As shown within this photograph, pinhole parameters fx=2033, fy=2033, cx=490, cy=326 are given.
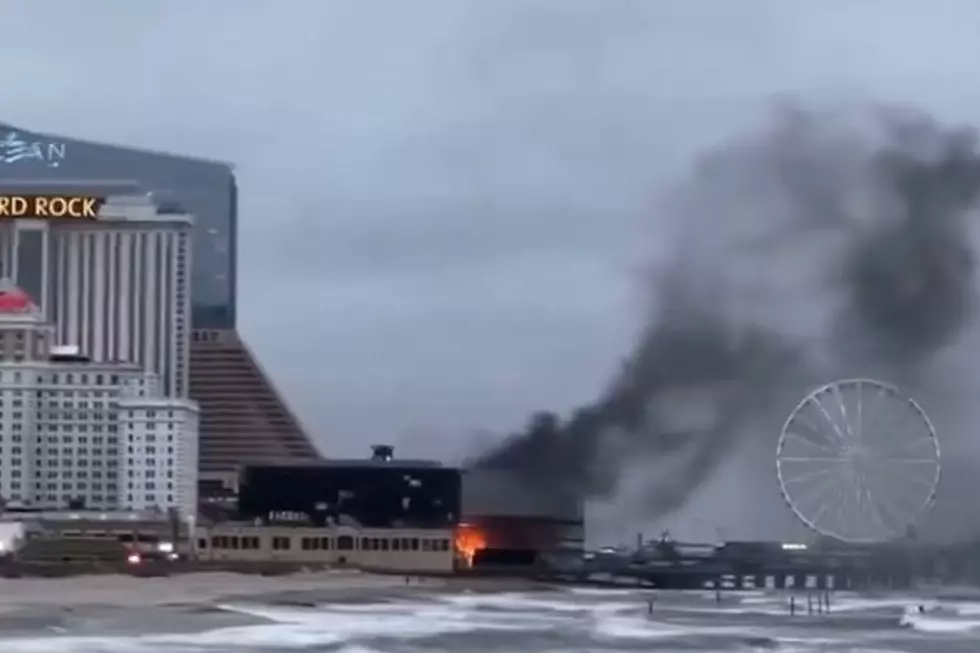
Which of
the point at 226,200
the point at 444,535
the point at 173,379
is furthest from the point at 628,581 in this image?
the point at 226,200

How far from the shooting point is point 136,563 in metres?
118

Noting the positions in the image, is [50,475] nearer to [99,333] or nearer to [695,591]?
[99,333]

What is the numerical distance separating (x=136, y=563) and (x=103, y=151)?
80240 mm

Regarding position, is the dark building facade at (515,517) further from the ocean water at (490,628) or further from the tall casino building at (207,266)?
the tall casino building at (207,266)

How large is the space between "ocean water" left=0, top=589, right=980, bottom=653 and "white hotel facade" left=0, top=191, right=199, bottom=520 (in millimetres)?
74727

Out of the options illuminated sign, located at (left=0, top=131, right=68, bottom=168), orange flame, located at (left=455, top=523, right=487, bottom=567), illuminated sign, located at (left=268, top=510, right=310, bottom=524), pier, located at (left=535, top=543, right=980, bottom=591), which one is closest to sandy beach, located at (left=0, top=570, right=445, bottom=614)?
orange flame, located at (left=455, top=523, right=487, bottom=567)

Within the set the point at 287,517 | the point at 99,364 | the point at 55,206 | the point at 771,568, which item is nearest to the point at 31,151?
the point at 55,206

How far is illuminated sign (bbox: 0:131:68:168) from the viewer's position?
7554 inches

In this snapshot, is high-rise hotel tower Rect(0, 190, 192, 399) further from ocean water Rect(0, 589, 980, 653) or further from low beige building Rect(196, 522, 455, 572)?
ocean water Rect(0, 589, 980, 653)

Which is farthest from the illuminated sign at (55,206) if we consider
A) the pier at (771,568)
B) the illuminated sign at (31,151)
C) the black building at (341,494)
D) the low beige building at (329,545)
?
the pier at (771,568)

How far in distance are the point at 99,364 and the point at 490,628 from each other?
107599 mm

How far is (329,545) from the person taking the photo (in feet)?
424

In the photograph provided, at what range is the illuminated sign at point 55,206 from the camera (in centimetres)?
18025

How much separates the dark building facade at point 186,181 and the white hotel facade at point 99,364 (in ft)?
17.2
